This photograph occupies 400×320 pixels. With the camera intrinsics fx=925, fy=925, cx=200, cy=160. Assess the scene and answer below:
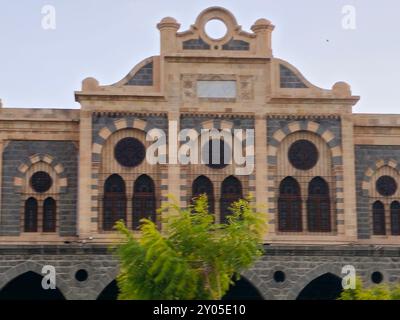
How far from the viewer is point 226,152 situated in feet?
139

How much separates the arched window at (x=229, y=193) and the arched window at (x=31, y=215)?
8530 millimetres

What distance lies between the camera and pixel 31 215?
42.3 m

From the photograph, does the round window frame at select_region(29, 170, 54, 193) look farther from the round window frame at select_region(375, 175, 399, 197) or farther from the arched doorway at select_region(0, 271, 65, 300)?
the round window frame at select_region(375, 175, 399, 197)

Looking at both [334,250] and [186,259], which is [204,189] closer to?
[334,250]

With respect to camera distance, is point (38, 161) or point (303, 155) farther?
point (303, 155)

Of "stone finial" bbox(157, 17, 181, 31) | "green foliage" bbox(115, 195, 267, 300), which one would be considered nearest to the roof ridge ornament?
"stone finial" bbox(157, 17, 181, 31)

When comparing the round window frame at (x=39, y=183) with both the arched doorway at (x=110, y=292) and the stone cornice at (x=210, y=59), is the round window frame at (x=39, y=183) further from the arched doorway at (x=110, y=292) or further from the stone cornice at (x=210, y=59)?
the stone cornice at (x=210, y=59)

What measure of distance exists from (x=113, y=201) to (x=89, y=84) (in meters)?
5.46

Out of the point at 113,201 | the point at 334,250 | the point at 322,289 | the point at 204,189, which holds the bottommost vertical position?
the point at 322,289

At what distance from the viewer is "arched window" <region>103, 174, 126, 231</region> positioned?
137 ft

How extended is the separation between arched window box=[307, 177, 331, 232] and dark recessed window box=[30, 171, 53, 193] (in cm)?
1200

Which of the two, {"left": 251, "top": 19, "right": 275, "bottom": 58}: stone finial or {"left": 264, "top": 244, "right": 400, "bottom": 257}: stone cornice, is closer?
{"left": 264, "top": 244, "right": 400, "bottom": 257}: stone cornice

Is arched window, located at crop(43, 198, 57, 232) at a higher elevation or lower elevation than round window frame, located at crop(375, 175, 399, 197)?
lower

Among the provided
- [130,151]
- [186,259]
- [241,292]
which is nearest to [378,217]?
[241,292]
